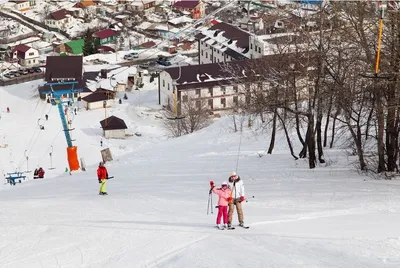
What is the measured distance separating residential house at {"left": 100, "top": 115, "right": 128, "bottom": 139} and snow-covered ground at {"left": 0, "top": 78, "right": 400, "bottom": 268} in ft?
61.3

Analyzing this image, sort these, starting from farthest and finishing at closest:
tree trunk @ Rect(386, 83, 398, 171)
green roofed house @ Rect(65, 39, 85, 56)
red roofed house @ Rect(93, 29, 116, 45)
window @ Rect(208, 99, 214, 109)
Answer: red roofed house @ Rect(93, 29, 116, 45), green roofed house @ Rect(65, 39, 85, 56), window @ Rect(208, 99, 214, 109), tree trunk @ Rect(386, 83, 398, 171)

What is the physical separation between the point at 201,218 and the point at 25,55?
233 ft

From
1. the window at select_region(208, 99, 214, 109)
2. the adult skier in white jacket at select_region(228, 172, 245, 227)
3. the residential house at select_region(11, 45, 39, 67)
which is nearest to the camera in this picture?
the adult skier in white jacket at select_region(228, 172, 245, 227)

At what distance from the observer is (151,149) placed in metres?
34.2

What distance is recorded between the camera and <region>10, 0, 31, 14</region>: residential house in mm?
106062

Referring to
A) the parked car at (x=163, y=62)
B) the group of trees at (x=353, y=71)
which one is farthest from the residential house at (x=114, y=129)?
the parked car at (x=163, y=62)

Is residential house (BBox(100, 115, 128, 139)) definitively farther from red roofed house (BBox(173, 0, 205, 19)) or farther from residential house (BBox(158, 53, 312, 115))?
red roofed house (BBox(173, 0, 205, 19))

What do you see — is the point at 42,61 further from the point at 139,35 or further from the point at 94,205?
the point at 94,205

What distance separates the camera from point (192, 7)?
107500 millimetres

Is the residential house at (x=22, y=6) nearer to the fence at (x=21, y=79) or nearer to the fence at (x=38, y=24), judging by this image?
the fence at (x=38, y=24)

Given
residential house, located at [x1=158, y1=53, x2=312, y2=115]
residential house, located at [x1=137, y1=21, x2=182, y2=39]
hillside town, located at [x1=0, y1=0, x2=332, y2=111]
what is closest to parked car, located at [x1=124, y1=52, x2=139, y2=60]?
hillside town, located at [x1=0, y1=0, x2=332, y2=111]

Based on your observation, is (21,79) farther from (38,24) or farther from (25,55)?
(38,24)

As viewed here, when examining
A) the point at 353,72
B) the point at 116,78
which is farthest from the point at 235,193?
the point at 116,78

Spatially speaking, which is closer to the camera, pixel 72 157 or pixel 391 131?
pixel 391 131
